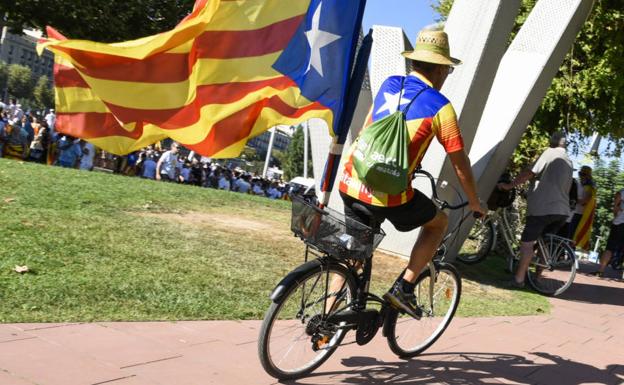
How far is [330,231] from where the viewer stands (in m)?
3.42

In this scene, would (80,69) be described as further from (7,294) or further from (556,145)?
(556,145)

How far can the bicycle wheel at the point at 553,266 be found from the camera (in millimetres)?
8109

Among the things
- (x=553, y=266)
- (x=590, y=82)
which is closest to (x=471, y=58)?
(x=553, y=266)

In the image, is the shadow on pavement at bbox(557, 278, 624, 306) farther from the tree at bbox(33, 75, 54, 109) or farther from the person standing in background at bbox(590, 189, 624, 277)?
the tree at bbox(33, 75, 54, 109)

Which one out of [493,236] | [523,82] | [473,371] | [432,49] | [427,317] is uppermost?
[523,82]

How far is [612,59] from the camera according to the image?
1205cm

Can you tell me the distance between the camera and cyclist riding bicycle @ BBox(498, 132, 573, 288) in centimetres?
795

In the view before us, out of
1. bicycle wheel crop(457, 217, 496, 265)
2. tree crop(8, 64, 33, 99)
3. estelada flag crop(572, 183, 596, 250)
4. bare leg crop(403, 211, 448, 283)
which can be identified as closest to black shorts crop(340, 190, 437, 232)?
bare leg crop(403, 211, 448, 283)

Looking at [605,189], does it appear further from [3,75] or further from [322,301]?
[3,75]

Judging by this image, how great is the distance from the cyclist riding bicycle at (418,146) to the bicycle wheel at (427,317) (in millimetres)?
332

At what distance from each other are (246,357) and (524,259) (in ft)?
17.9

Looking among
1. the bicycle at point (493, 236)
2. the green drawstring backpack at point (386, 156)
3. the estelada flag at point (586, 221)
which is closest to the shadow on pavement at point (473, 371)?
the green drawstring backpack at point (386, 156)

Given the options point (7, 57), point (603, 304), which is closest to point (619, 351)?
point (603, 304)

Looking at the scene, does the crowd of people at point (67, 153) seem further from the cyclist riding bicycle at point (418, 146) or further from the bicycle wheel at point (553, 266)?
the cyclist riding bicycle at point (418, 146)
